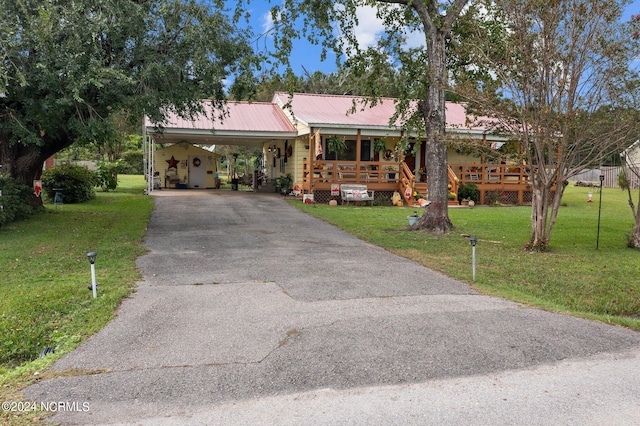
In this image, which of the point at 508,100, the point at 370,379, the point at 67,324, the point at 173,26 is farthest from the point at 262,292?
the point at 173,26

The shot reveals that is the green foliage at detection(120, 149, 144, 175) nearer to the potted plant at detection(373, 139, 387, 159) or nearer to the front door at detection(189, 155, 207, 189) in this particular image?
the front door at detection(189, 155, 207, 189)

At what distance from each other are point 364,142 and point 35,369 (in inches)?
772

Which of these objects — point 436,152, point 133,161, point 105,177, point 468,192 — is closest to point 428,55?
point 436,152

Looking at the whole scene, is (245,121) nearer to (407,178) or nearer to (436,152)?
(407,178)

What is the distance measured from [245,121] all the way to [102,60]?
1322 centimetres

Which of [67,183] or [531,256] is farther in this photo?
[67,183]

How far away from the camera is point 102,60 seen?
34.2 feet

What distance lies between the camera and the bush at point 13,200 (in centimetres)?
1150

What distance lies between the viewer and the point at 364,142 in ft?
74.4

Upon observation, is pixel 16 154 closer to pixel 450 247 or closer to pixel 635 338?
pixel 450 247

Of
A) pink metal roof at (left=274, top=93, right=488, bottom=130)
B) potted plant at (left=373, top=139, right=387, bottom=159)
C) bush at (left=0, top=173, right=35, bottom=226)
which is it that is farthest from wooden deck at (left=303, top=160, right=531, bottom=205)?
bush at (left=0, top=173, right=35, bottom=226)

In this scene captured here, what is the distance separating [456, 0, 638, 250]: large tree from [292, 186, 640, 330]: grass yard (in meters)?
1.33

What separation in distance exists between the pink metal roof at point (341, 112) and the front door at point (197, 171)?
5.46m

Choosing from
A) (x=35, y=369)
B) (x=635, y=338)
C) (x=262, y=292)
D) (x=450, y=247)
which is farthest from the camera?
(x=450, y=247)
